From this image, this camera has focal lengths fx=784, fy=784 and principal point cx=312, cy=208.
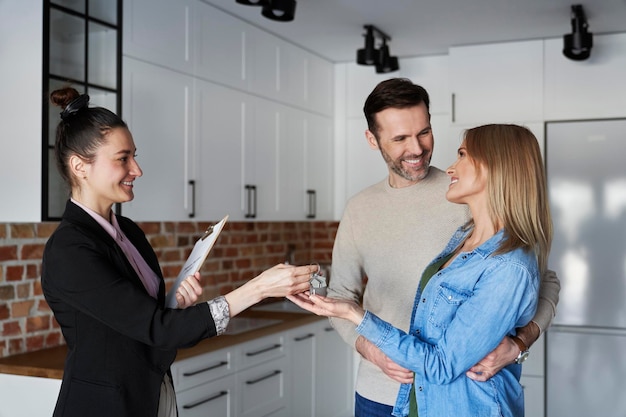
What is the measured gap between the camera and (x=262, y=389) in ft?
13.9

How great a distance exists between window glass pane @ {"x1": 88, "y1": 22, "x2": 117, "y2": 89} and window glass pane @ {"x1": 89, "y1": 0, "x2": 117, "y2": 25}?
0.12 ft

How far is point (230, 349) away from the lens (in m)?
3.87

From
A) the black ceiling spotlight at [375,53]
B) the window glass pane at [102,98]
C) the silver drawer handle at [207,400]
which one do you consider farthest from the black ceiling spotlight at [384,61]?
the silver drawer handle at [207,400]

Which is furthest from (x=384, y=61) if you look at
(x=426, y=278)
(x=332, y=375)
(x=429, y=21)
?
(x=426, y=278)

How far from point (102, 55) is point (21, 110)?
0.46 meters

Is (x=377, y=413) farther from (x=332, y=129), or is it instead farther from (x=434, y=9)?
(x=332, y=129)

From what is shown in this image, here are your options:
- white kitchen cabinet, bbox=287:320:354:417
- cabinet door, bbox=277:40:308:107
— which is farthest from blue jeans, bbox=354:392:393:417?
cabinet door, bbox=277:40:308:107

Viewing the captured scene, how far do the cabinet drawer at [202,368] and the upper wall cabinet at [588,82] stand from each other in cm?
266

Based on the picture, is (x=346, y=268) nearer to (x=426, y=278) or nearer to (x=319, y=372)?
(x=426, y=278)

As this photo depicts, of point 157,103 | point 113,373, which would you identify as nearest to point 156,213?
point 157,103

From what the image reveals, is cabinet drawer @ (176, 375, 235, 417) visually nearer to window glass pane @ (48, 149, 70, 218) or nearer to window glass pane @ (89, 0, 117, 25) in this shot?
window glass pane @ (48, 149, 70, 218)

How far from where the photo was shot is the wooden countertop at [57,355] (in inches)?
122

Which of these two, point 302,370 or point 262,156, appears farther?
point 262,156

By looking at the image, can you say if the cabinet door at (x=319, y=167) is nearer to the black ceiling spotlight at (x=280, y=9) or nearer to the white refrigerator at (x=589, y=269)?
the white refrigerator at (x=589, y=269)
